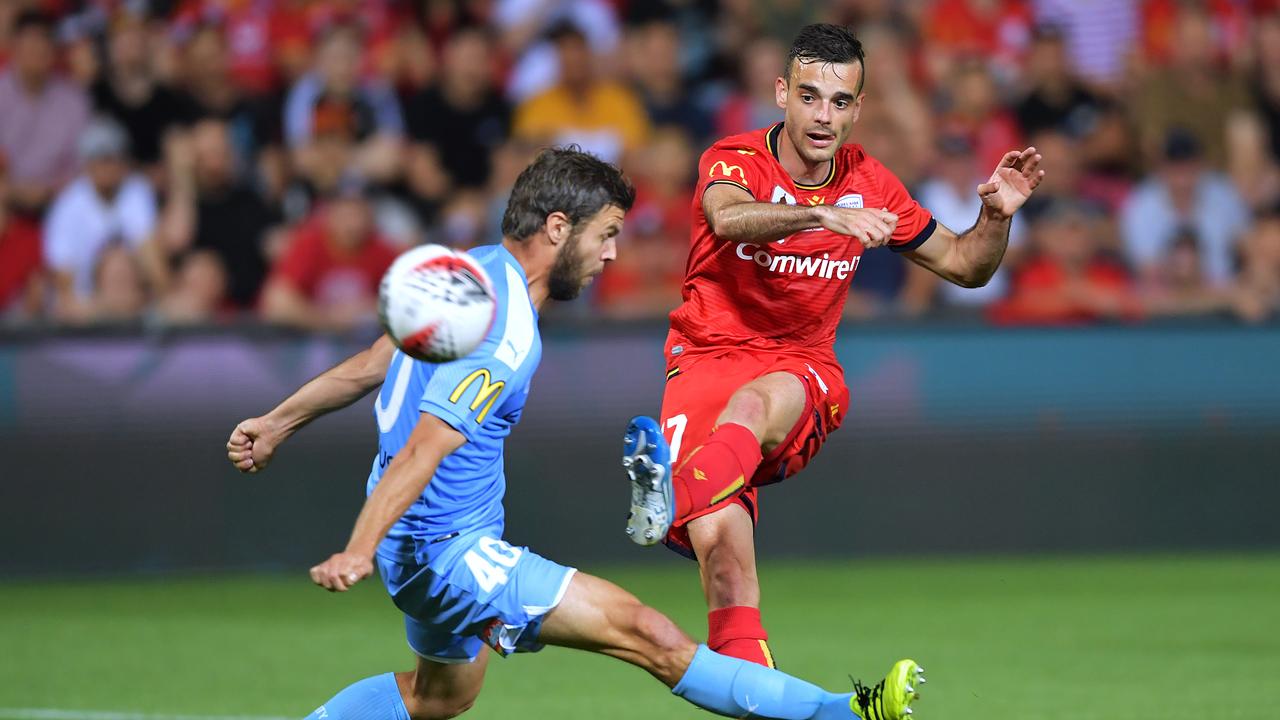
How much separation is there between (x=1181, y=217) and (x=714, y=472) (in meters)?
7.95

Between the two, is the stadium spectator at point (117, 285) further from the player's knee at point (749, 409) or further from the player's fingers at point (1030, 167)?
the player's fingers at point (1030, 167)

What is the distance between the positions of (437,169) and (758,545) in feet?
12.9

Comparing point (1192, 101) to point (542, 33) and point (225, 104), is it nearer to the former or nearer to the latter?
point (542, 33)

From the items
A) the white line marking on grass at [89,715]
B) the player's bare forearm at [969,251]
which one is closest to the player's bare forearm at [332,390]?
the white line marking on grass at [89,715]

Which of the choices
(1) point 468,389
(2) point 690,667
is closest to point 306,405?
(1) point 468,389

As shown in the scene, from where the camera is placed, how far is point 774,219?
626cm

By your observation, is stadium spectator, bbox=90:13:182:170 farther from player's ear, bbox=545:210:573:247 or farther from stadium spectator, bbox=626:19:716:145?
player's ear, bbox=545:210:573:247

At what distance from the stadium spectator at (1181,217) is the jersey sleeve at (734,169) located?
6948mm

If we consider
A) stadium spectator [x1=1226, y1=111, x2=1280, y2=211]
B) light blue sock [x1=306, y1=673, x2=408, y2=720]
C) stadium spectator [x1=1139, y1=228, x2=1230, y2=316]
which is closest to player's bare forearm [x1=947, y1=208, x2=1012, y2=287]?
light blue sock [x1=306, y1=673, x2=408, y2=720]

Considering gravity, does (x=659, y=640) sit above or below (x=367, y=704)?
above

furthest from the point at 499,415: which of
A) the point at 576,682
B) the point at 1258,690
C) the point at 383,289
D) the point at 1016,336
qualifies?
the point at 1016,336

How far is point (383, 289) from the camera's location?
16.3 ft

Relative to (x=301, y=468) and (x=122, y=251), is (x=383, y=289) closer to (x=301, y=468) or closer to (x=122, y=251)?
(x=301, y=468)

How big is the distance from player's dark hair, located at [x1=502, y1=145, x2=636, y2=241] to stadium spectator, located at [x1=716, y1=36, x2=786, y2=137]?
7903mm
